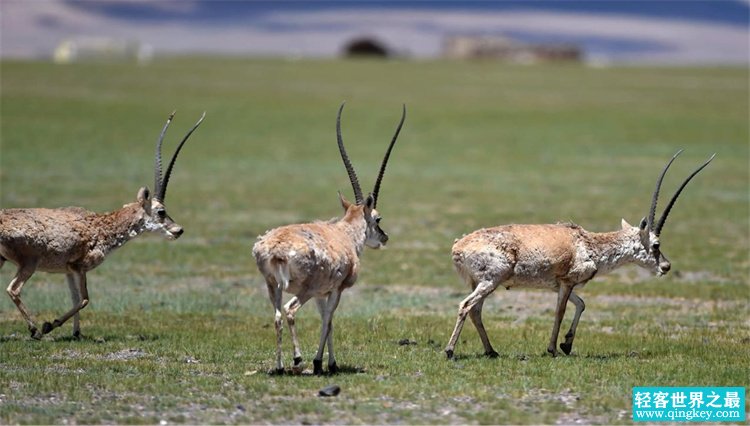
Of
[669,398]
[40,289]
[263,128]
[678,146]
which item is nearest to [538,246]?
[669,398]

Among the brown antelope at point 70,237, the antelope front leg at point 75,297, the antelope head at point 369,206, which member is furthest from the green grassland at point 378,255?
the antelope head at point 369,206

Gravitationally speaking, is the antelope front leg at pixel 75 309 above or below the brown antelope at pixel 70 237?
below

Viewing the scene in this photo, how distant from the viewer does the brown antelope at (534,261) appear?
14.7 meters

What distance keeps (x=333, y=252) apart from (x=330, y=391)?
69.4 inches

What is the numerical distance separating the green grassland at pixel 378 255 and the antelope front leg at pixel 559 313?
0.29m

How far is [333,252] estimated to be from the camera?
45.0 feet

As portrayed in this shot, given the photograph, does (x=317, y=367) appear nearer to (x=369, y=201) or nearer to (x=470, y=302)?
(x=470, y=302)

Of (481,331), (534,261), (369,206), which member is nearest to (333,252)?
(369,206)

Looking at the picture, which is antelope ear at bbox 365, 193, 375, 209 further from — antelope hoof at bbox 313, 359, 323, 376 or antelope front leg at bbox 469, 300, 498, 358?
antelope hoof at bbox 313, 359, 323, 376

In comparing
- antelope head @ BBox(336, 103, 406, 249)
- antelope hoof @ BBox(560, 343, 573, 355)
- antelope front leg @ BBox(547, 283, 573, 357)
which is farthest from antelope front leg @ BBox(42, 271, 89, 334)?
antelope hoof @ BBox(560, 343, 573, 355)

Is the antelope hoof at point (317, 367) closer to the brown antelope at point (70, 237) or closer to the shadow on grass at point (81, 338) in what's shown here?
the shadow on grass at point (81, 338)

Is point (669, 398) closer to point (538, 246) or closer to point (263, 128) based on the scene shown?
point (538, 246)

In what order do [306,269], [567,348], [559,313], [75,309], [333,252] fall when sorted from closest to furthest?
[306,269] → [333,252] → [559,313] → [567,348] → [75,309]

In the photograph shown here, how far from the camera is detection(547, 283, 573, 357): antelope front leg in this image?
1517 centimetres
